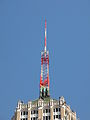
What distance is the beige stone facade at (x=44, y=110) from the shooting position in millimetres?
183000

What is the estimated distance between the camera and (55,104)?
185m

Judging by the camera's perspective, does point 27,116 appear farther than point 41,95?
No

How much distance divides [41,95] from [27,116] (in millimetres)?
16439

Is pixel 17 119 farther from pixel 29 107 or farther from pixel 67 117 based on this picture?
pixel 67 117

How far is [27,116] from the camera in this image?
185m

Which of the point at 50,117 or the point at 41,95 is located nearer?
the point at 50,117

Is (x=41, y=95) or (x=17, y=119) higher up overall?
(x=41, y=95)

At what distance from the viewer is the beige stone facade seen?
7205 inches

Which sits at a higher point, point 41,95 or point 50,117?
point 41,95

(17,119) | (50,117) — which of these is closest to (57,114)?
(50,117)

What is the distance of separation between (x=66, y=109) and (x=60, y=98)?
4.40m

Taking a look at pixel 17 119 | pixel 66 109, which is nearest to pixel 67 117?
pixel 66 109

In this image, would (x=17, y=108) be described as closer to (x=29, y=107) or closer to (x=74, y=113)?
(x=29, y=107)

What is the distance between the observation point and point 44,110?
18475cm
